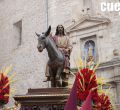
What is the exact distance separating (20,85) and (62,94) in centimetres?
1229

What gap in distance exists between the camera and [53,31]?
14367mm

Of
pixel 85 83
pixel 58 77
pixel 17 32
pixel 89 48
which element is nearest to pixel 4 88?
pixel 58 77

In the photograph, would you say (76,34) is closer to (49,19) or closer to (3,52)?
(49,19)

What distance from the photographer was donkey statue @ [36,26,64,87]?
412cm

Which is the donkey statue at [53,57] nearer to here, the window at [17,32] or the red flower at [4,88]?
the red flower at [4,88]

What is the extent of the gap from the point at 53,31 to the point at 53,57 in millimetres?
10271

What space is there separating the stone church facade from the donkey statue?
6.96 meters

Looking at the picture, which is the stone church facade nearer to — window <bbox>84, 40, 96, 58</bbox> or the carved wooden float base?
window <bbox>84, 40, 96, 58</bbox>

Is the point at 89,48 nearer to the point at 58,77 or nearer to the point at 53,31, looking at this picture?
the point at 53,31

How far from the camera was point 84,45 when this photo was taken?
12.9 m

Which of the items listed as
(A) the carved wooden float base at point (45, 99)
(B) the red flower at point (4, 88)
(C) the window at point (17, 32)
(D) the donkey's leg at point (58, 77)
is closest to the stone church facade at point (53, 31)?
(C) the window at point (17, 32)

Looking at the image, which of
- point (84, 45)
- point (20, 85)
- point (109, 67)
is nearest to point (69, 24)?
point (84, 45)

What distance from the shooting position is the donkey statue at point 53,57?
13.5ft

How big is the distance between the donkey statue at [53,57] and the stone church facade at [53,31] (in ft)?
22.8
